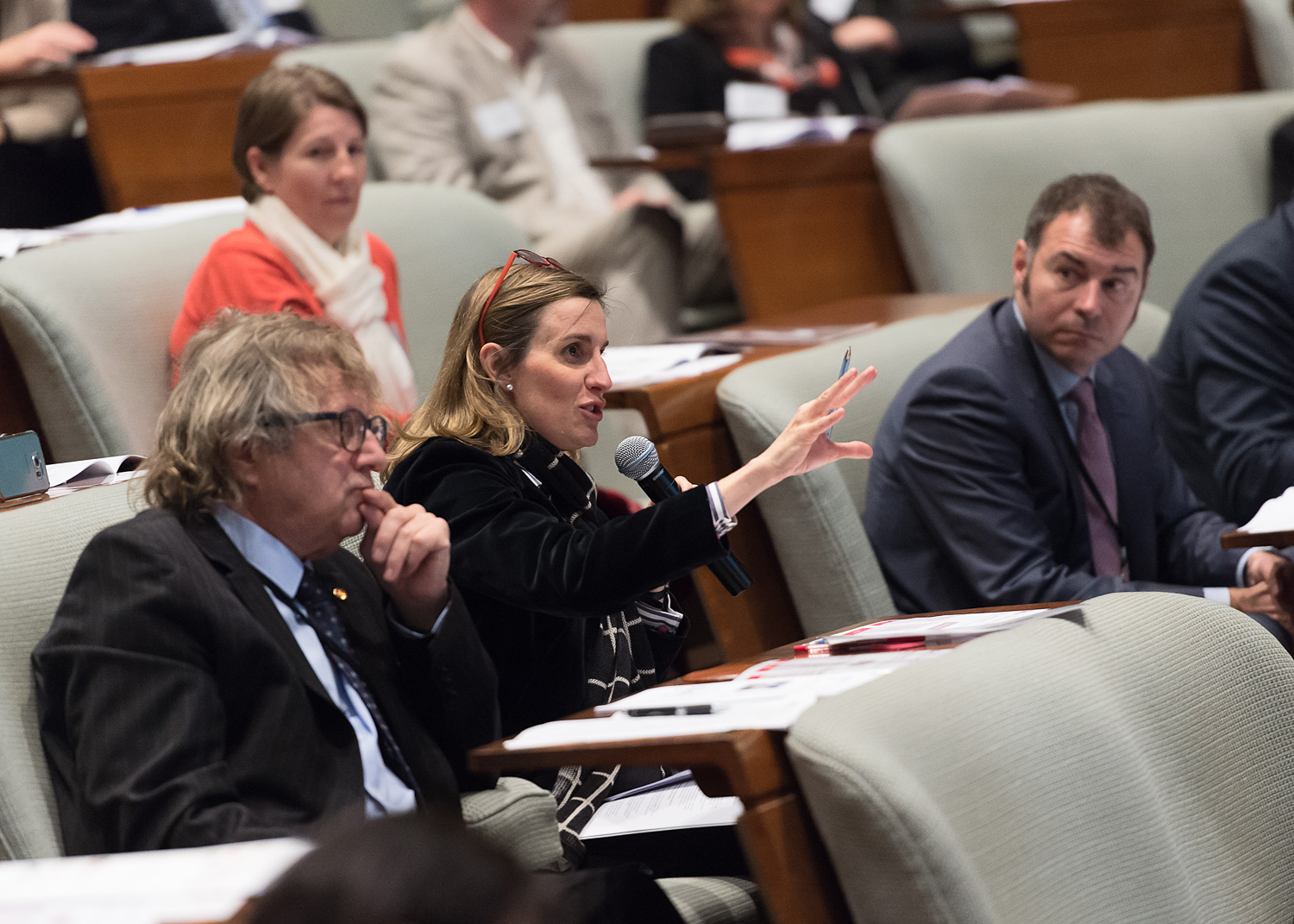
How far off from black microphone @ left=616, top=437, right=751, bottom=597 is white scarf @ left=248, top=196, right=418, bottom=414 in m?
0.97

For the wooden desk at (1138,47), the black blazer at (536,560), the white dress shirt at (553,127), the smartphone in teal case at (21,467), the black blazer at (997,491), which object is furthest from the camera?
the wooden desk at (1138,47)

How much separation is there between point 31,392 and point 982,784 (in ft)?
A: 5.56

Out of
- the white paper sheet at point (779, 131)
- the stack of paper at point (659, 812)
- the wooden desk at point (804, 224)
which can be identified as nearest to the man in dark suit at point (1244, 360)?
the wooden desk at point (804, 224)

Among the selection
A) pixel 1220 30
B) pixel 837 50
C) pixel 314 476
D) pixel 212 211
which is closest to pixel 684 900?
pixel 314 476

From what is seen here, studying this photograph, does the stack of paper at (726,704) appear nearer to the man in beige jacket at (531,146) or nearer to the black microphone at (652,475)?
the black microphone at (652,475)

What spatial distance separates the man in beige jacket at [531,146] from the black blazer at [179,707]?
210cm

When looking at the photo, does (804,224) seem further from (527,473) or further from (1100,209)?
(527,473)

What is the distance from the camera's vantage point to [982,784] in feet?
3.72

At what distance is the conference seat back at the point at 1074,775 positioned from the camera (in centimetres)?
107

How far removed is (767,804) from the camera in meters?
1.13

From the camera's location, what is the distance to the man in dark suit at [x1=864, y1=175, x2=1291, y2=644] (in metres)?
2.17

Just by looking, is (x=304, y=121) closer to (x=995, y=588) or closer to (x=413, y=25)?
(x=995, y=588)

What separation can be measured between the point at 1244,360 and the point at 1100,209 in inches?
25.2

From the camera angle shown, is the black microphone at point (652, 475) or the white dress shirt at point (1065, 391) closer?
the black microphone at point (652, 475)
